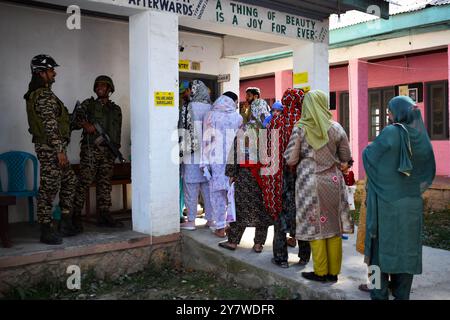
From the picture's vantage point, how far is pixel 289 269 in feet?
14.8

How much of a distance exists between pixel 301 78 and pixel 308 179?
138 inches

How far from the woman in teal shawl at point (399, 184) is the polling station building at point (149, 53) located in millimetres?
2551

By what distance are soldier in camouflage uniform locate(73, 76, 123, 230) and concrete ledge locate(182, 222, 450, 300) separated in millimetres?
1150

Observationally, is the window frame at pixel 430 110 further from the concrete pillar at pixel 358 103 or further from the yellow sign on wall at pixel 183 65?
the yellow sign on wall at pixel 183 65

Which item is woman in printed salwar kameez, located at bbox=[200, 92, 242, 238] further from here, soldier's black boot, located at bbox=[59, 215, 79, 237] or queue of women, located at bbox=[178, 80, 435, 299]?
soldier's black boot, located at bbox=[59, 215, 79, 237]

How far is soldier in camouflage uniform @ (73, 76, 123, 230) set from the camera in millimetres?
5668

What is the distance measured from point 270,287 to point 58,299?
2.00 meters

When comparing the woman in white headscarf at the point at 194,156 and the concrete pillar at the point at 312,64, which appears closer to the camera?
the woman in white headscarf at the point at 194,156

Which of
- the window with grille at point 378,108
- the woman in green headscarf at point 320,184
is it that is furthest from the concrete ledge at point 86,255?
the window with grille at point 378,108

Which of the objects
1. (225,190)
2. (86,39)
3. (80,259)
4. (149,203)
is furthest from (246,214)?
(86,39)

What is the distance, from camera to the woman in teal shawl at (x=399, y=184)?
3.47 metres

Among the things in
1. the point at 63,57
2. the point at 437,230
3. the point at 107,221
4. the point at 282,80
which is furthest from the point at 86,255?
the point at 282,80

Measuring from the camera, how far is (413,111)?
11.4 feet
